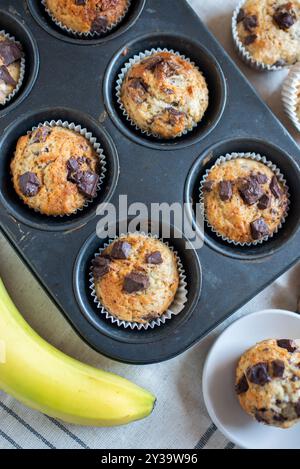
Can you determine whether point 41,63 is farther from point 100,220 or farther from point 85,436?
point 85,436

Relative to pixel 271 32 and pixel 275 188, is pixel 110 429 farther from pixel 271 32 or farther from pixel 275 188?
pixel 271 32

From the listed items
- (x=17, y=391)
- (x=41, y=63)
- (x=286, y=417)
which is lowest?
(x=286, y=417)

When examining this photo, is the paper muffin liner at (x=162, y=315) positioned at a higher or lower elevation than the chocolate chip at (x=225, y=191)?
lower

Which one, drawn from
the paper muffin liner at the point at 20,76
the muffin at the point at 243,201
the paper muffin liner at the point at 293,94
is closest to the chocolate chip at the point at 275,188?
the muffin at the point at 243,201

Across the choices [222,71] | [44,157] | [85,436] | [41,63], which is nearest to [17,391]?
[85,436]

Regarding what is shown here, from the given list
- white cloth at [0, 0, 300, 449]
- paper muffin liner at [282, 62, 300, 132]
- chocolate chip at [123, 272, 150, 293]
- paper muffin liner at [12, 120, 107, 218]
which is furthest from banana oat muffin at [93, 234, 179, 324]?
paper muffin liner at [282, 62, 300, 132]

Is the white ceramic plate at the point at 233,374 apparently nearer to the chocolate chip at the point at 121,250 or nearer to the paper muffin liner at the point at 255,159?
the paper muffin liner at the point at 255,159

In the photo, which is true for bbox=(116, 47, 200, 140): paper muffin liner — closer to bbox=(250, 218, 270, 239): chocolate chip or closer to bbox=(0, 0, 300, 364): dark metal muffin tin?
bbox=(0, 0, 300, 364): dark metal muffin tin
